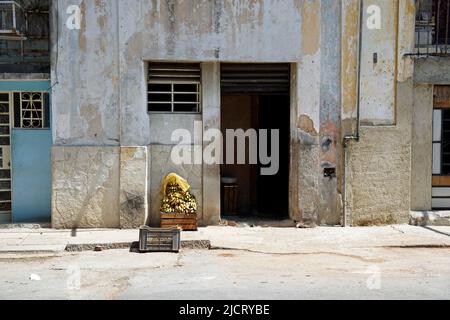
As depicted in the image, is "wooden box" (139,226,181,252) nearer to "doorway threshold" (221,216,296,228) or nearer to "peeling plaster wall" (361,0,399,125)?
"doorway threshold" (221,216,296,228)

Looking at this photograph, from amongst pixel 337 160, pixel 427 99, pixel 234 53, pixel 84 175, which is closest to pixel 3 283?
pixel 84 175

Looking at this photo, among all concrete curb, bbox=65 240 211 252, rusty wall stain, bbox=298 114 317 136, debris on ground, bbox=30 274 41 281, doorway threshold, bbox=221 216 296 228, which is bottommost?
debris on ground, bbox=30 274 41 281

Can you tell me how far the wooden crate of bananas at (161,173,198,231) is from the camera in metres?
10.2

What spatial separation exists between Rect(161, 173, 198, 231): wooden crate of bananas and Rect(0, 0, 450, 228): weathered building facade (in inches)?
17.0

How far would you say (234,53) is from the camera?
412 inches

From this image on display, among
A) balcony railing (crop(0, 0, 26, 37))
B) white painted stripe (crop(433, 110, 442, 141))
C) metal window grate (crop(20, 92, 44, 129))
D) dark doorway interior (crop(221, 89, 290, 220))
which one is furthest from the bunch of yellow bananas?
white painted stripe (crop(433, 110, 442, 141))

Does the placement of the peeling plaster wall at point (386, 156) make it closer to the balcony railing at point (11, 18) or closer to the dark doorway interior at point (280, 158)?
the dark doorway interior at point (280, 158)

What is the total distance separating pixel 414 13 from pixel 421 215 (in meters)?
4.03

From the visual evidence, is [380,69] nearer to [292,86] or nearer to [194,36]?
[292,86]

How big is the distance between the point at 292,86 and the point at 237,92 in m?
1.11

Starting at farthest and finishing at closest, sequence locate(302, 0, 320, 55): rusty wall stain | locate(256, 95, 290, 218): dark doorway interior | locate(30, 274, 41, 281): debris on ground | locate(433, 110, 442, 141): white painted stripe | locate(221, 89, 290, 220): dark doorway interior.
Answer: locate(256, 95, 290, 218): dark doorway interior < locate(221, 89, 290, 220): dark doorway interior < locate(433, 110, 442, 141): white painted stripe < locate(302, 0, 320, 55): rusty wall stain < locate(30, 274, 41, 281): debris on ground

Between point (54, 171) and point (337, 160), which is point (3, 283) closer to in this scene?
point (54, 171)

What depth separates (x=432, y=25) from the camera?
36.4 feet

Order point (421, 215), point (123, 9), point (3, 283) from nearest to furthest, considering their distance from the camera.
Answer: point (3, 283)
point (123, 9)
point (421, 215)
